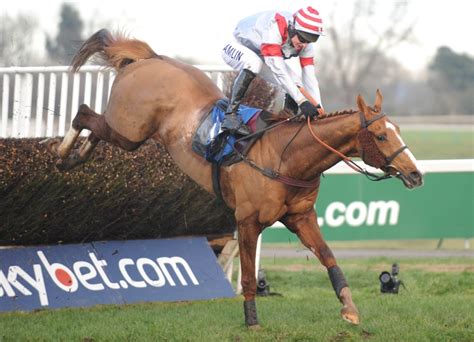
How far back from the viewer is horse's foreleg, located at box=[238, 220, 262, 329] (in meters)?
7.16

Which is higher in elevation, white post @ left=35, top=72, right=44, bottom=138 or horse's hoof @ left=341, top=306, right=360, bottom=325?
white post @ left=35, top=72, right=44, bottom=138

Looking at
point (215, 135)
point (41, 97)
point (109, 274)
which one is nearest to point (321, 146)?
point (215, 135)

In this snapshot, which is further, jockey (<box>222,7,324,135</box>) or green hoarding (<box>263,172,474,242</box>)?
green hoarding (<box>263,172,474,242</box>)

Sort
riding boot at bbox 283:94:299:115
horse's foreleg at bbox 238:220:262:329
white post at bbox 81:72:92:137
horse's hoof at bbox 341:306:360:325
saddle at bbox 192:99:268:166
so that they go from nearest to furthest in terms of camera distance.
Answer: horse's hoof at bbox 341:306:360:325
horse's foreleg at bbox 238:220:262:329
saddle at bbox 192:99:268:166
riding boot at bbox 283:94:299:115
white post at bbox 81:72:92:137

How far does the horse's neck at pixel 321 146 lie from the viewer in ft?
22.7

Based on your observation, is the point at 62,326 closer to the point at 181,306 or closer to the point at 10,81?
the point at 181,306

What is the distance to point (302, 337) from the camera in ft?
22.0

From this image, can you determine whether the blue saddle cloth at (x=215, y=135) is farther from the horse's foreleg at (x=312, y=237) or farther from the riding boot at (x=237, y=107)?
the horse's foreleg at (x=312, y=237)

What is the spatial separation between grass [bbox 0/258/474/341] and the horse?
28cm

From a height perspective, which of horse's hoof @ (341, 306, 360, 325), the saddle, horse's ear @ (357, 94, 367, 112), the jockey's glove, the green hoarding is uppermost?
horse's ear @ (357, 94, 367, 112)

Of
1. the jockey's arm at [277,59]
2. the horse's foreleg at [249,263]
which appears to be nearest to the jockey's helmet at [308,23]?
the jockey's arm at [277,59]

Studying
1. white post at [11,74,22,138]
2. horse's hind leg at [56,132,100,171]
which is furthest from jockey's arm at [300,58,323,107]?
white post at [11,74,22,138]

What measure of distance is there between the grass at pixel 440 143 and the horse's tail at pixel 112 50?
469 inches

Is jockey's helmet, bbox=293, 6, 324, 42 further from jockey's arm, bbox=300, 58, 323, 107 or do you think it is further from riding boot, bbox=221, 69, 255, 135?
riding boot, bbox=221, 69, 255, 135
